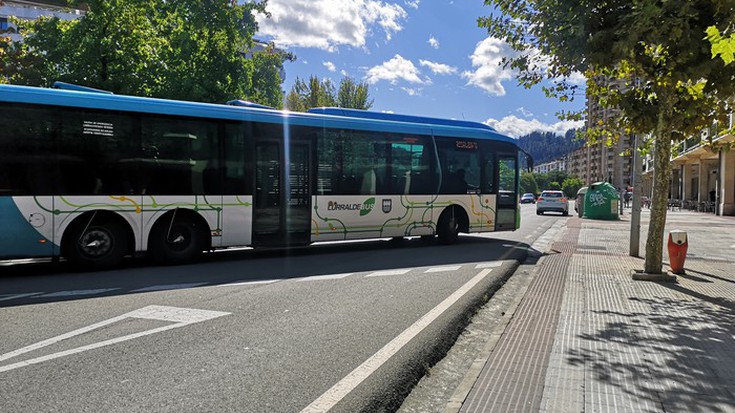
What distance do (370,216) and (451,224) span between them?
2.56m

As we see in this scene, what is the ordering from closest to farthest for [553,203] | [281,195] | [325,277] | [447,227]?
[325,277] < [281,195] < [447,227] < [553,203]

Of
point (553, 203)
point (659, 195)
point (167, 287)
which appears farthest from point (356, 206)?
point (553, 203)

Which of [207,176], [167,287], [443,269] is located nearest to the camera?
[167,287]

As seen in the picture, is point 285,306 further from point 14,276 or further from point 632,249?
point 632,249

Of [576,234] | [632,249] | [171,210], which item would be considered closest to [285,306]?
[171,210]

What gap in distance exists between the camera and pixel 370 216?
11.7 meters

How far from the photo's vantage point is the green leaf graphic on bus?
1157 cm

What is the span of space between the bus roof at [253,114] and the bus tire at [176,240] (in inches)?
78.1

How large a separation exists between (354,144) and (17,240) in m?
6.57

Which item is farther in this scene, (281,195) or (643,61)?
(281,195)

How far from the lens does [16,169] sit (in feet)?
25.7

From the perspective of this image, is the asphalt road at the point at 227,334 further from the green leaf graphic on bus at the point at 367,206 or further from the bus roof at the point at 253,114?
the bus roof at the point at 253,114

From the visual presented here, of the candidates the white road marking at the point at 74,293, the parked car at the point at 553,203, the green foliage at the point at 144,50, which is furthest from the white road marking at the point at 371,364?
the parked car at the point at 553,203

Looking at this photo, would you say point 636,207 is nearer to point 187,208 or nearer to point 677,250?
point 677,250
